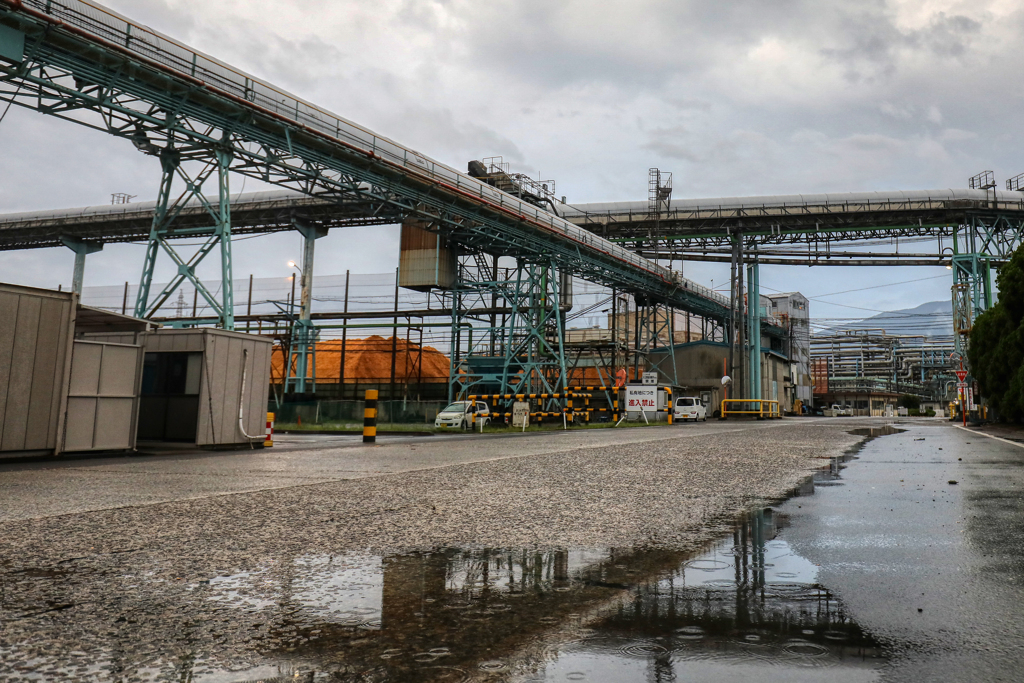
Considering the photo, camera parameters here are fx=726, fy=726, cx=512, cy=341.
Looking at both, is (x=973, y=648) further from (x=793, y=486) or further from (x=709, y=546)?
(x=793, y=486)

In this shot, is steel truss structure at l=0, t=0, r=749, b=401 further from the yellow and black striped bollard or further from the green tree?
the green tree

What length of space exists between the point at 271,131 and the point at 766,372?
142 feet

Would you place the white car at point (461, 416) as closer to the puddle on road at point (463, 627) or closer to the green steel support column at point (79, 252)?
the puddle on road at point (463, 627)

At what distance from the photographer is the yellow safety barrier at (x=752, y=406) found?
43656mm

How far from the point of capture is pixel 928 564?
3572 mm

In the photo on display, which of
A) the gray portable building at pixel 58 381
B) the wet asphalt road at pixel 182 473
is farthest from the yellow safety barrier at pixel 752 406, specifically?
the gray portable building at pixel 58 381

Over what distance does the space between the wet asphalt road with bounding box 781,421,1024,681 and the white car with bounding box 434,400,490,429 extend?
59.6 ft

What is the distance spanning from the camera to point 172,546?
3.96 m

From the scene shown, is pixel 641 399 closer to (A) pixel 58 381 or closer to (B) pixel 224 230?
(B) pixel 224 230

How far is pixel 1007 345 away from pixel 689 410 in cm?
1615

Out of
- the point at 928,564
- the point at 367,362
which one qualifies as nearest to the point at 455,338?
the point at 367,362

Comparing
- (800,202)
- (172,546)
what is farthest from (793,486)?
(800,202)

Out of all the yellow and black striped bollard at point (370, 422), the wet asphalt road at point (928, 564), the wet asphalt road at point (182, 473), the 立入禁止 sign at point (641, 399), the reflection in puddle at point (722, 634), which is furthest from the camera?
the 立入禁止 sign at point (641, 399)

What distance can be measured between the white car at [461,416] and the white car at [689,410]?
15957 millimetres
